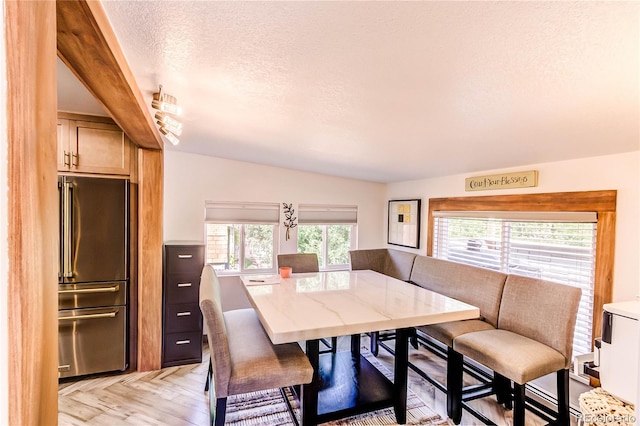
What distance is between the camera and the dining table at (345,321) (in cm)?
182

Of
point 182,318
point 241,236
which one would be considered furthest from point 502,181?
point 182,318

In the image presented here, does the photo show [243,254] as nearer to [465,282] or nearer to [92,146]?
[92,146]

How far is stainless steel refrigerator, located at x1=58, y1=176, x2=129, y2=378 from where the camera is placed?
2.64 metres

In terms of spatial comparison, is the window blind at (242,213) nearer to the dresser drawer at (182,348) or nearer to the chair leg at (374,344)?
the dresser drawer at (182,348)

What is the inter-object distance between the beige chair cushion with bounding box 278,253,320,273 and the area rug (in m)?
1.25

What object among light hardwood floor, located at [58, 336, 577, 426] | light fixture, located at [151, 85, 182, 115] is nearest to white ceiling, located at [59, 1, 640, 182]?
light fixture, located at [151, 85, 182, 115]

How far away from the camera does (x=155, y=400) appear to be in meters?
2.53

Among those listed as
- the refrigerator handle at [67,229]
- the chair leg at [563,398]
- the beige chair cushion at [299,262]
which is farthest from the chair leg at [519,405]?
the refrigerator handle at [67,229]

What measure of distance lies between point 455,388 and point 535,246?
1.36 metres

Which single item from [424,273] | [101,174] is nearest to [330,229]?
[424,273]

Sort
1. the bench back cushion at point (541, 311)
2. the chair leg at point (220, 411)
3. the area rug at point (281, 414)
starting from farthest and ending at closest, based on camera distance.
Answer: the area rug at point (281, 414) → the bench back cushion at point (541, 311) → the chair leg at point (220, 411)

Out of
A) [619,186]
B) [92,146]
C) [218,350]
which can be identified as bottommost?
[218,350]

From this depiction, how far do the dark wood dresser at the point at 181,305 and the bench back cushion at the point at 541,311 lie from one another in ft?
9.14

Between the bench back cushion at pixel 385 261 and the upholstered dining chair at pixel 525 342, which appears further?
the bench back cushion at pixel 385 261
